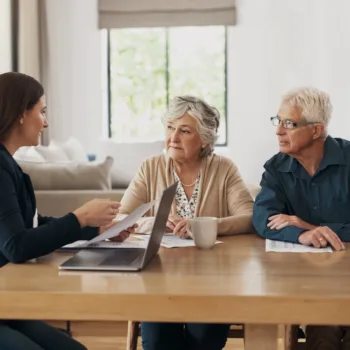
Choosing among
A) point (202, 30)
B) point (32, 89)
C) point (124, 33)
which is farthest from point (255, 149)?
point (32, 89)

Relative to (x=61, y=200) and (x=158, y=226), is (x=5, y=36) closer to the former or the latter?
(x=61, y=200)

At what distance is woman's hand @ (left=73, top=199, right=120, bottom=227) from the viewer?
161cm

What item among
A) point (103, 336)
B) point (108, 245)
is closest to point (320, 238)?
point (108, 245)

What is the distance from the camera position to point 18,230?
1.51 metres

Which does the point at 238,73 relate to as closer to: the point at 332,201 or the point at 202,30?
the point at 202,30

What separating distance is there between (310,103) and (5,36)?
434 cm

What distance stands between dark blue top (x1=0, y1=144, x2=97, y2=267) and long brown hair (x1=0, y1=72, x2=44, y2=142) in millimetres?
76

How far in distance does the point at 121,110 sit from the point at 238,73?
1.33 meters

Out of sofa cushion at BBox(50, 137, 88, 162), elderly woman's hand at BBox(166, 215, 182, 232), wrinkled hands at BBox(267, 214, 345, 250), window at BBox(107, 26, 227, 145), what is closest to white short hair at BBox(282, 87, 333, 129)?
wrinkled hands at BBox(267, 214, 345, 250)

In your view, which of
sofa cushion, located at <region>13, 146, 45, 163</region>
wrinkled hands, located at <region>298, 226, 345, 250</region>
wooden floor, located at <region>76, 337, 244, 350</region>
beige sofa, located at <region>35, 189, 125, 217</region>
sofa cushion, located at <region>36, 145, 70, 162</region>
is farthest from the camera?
sofa cushion, located at <region>36, 145, 70, 162</region>

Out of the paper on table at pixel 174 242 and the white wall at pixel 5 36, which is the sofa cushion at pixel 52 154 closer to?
the white wall at pixel 5 36

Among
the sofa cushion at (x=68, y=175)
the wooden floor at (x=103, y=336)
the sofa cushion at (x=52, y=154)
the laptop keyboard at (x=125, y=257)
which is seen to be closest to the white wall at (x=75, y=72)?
the sofa cushion at (x=52, y=154)

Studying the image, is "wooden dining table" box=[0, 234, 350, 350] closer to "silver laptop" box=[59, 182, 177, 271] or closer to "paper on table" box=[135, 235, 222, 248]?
"silver laptop" box=[59, 182, 177, 271]

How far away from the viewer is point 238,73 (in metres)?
6.67
